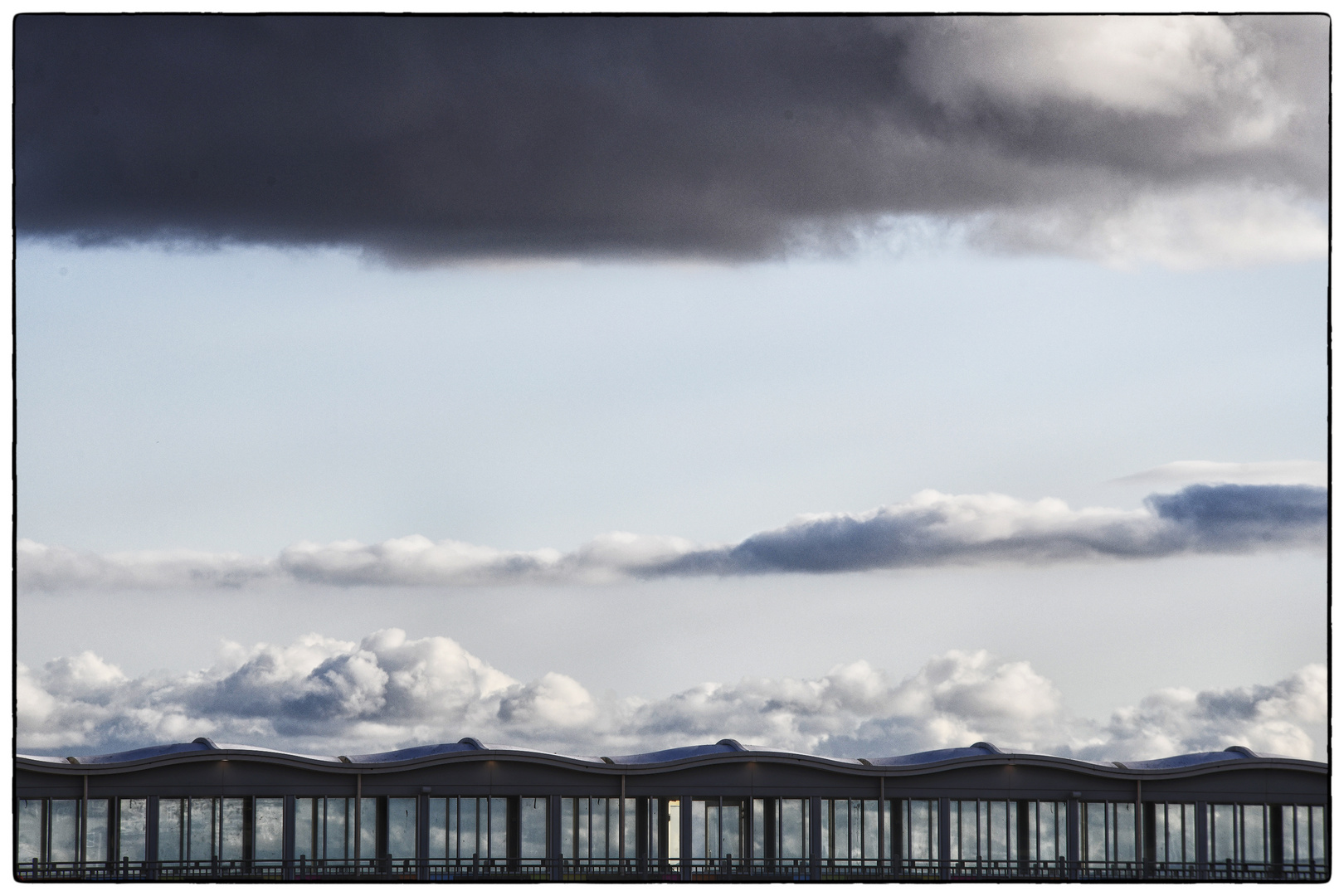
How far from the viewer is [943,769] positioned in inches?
1984

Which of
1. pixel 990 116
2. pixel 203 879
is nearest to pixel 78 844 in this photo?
pixel 203 879

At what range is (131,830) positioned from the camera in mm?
48344

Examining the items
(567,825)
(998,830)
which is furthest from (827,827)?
(567,825)

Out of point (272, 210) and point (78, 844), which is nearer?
point (78, 844)

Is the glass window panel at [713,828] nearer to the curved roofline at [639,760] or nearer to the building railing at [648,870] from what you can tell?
the building railing at [648,870]

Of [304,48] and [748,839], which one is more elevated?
[304,48]

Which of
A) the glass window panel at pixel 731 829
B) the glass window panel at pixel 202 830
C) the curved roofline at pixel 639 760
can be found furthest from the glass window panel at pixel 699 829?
the glass window panel at pixel 202 830

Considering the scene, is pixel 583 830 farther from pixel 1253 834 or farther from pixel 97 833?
pixel 1253 834

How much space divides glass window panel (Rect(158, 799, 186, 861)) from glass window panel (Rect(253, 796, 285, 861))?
7.15 ft

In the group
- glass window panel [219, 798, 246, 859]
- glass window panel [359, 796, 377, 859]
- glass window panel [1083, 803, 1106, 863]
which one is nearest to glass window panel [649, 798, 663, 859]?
glass window panel [359, 796, 377, 859]

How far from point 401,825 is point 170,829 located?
22.1 feet

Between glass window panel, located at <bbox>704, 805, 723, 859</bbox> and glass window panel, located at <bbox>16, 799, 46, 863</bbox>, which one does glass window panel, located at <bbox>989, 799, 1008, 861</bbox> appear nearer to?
glass window panel, located at <bbox>704, 805, 723, 859</bbox>

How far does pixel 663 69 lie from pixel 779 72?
363cm

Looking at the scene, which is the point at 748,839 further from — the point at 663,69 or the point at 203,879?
the point at 663,69
